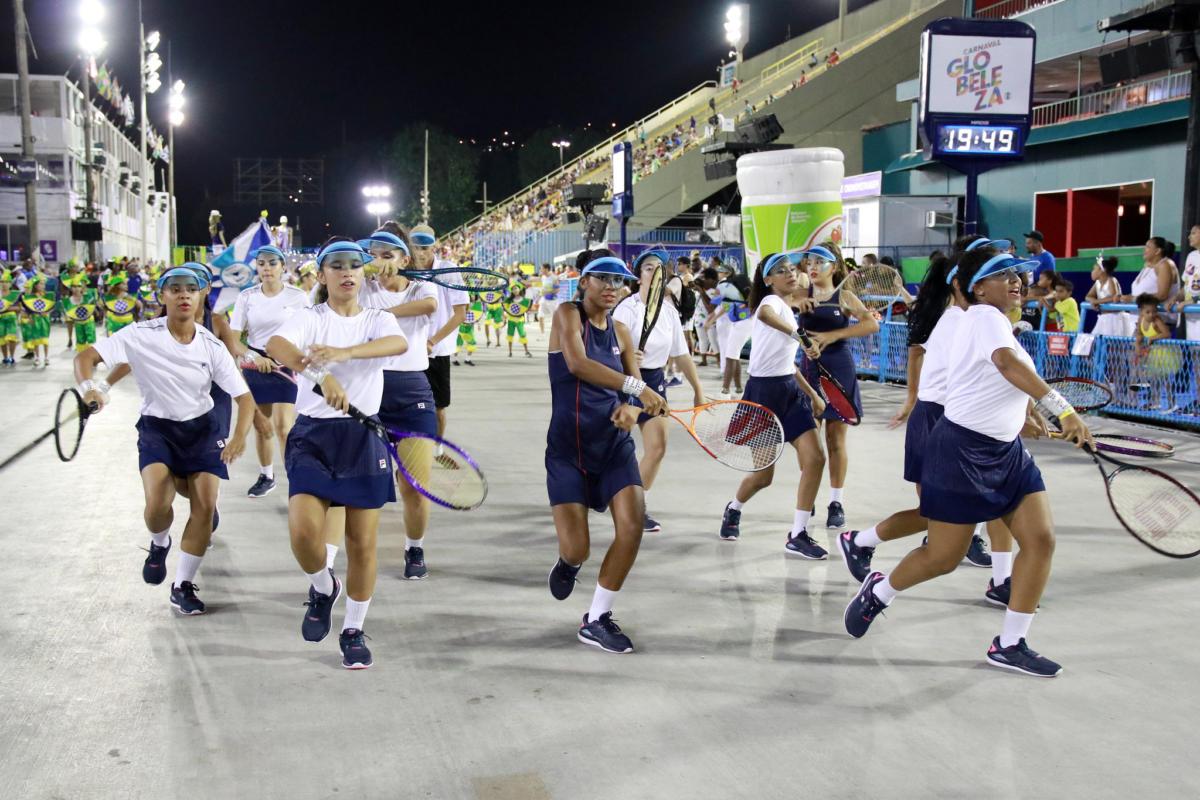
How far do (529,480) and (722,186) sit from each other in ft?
126

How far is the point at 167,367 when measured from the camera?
19.3 feet

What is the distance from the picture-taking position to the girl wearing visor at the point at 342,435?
16.2 ft

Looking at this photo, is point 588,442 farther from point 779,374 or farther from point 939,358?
point 779,374

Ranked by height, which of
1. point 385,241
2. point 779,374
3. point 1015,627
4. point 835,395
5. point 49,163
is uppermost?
point 49,163

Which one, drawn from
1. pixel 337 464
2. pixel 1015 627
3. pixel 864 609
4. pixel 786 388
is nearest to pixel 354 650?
pixel 337 464

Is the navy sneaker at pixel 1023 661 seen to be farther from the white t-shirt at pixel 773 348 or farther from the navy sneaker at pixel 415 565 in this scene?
the navy sneaker at pixel 415 565

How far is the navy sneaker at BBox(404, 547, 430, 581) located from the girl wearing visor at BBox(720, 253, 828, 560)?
2.18 m

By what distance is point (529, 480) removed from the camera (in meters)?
9.98

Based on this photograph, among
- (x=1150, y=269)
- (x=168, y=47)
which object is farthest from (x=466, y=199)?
(x=1150, y=269)

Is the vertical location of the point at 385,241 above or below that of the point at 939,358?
above

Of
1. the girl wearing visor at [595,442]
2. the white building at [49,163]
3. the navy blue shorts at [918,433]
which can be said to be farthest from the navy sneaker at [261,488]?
the white building at [49,163]

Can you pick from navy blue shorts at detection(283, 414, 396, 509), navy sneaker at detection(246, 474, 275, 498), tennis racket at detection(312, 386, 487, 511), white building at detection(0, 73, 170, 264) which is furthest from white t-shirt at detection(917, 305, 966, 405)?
white building at detection(0, 73, 170, 264)

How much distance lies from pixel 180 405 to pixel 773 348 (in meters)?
3.61

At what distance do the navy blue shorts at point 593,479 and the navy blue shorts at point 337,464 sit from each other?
82cm
